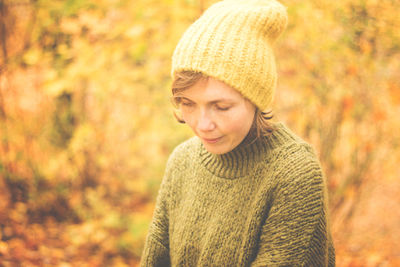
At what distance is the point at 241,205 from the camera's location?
1.40 metres

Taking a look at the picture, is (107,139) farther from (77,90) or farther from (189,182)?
(189,182)

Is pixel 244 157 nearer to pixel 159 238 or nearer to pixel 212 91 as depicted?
pixel 212 91

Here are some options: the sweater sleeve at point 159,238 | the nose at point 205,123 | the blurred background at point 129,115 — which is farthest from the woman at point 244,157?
the blurred background at point 129,115

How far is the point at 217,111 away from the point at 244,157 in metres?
0.28

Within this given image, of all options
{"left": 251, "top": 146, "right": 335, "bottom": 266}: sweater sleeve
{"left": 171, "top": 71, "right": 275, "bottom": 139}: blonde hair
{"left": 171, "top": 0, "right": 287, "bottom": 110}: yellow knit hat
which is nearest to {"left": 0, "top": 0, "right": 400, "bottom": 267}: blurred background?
{"left": 171, "top": 0, "right": 287, "bottom": 110}: yellow knit hat

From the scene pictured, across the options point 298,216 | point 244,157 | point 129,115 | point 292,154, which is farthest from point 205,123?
point 129,115

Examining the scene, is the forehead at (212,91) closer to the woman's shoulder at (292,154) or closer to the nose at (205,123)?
the nose at (205,123)

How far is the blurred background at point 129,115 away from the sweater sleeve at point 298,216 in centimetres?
193

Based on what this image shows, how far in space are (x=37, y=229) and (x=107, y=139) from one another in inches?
59.3

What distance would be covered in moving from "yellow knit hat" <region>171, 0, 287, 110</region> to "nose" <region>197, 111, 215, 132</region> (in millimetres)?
164

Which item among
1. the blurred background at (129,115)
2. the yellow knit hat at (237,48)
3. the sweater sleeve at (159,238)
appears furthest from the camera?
the blurred background at (129,115)

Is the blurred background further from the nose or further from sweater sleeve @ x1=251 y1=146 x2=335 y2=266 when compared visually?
sweater sleeve @ x1=251 y1=146 x2=335 y2=266

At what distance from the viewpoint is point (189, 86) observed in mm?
1284

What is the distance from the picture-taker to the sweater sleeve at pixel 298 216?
1254mm
